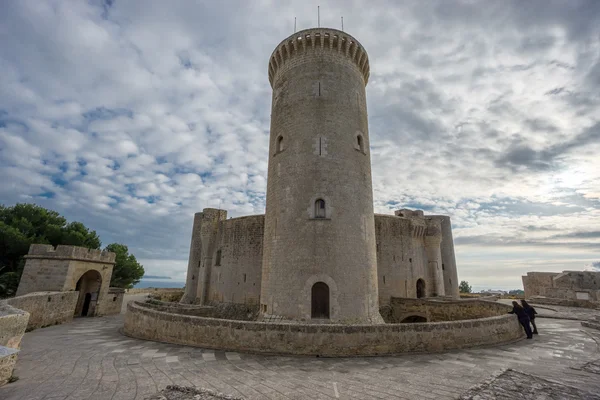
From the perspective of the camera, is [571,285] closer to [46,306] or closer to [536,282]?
[536,282]

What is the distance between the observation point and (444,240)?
2708 centimetres

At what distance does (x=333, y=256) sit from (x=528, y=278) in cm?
3068

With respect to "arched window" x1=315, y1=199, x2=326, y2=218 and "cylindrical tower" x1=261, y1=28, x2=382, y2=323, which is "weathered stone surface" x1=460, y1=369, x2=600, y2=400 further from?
"arched window" x1=315, y1=199, x2=326, y2=218

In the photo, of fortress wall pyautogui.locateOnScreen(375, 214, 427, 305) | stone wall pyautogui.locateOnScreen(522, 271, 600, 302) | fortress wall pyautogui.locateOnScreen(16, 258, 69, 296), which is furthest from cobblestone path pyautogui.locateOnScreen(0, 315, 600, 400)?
stone wall pyautogui.locateOnScreen(522, 271, 600, 302)

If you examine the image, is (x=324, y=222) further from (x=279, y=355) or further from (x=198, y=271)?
(x=198, y=271)

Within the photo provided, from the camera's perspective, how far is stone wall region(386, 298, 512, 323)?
15.6m

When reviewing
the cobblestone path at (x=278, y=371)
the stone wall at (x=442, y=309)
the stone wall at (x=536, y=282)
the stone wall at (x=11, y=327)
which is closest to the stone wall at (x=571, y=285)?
the stone wall at (x=536, y=282)

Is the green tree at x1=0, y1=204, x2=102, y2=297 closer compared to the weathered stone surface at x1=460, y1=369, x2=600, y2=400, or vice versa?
the weathered stone surface at x1=460, y1=369, x2=600, y2=400

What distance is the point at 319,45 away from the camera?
49.4ft

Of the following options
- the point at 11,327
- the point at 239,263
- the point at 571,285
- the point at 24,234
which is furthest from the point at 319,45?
the point at 571,285

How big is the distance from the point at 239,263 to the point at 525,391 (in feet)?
56.5

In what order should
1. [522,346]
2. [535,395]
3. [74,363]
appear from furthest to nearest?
[522,346], [74,363], [535,395]

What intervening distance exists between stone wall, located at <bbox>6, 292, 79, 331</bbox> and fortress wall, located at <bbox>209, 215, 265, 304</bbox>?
8.56 m

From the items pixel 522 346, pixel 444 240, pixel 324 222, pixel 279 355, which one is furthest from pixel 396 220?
pixel 279 355
